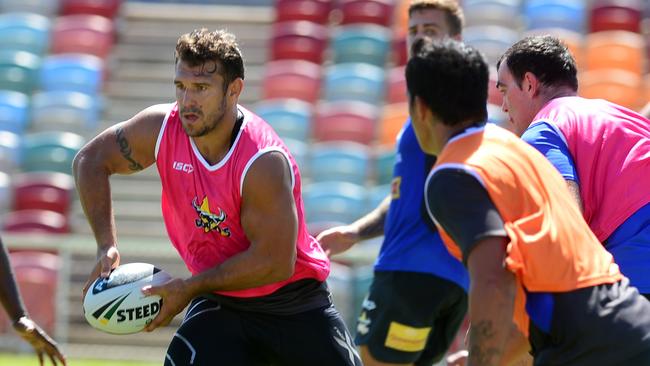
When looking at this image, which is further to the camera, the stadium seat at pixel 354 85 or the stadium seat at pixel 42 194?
the stadium seat at pixel 354 85

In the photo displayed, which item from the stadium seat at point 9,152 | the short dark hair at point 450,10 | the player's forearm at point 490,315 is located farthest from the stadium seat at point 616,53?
the player's forearm at point 490,315

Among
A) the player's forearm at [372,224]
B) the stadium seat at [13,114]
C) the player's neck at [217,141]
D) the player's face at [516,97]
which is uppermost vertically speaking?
the player's face at [516,97]

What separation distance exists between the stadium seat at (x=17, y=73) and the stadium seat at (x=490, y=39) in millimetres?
5402

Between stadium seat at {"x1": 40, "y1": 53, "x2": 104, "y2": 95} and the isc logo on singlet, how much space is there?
31.2 feet

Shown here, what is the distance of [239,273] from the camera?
16.2 feet

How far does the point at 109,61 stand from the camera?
15.1m

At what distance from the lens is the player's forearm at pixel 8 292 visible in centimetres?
520

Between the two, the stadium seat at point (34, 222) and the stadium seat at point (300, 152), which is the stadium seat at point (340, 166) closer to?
the stadium seat at point (300, 152)

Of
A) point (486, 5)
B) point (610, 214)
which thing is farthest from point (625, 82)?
point (610, 214)

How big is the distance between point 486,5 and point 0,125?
618 cm

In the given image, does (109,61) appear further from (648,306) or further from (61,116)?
(648,306)

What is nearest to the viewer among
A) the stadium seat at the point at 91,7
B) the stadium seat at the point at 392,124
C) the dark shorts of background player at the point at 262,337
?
the dark shorts of background player at the point at 262,337

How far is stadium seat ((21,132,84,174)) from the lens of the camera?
43.0ft

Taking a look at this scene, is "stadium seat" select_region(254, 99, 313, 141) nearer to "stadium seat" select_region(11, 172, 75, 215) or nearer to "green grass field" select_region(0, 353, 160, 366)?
"stadium seat" select_region(11, 172, 75, 215)
